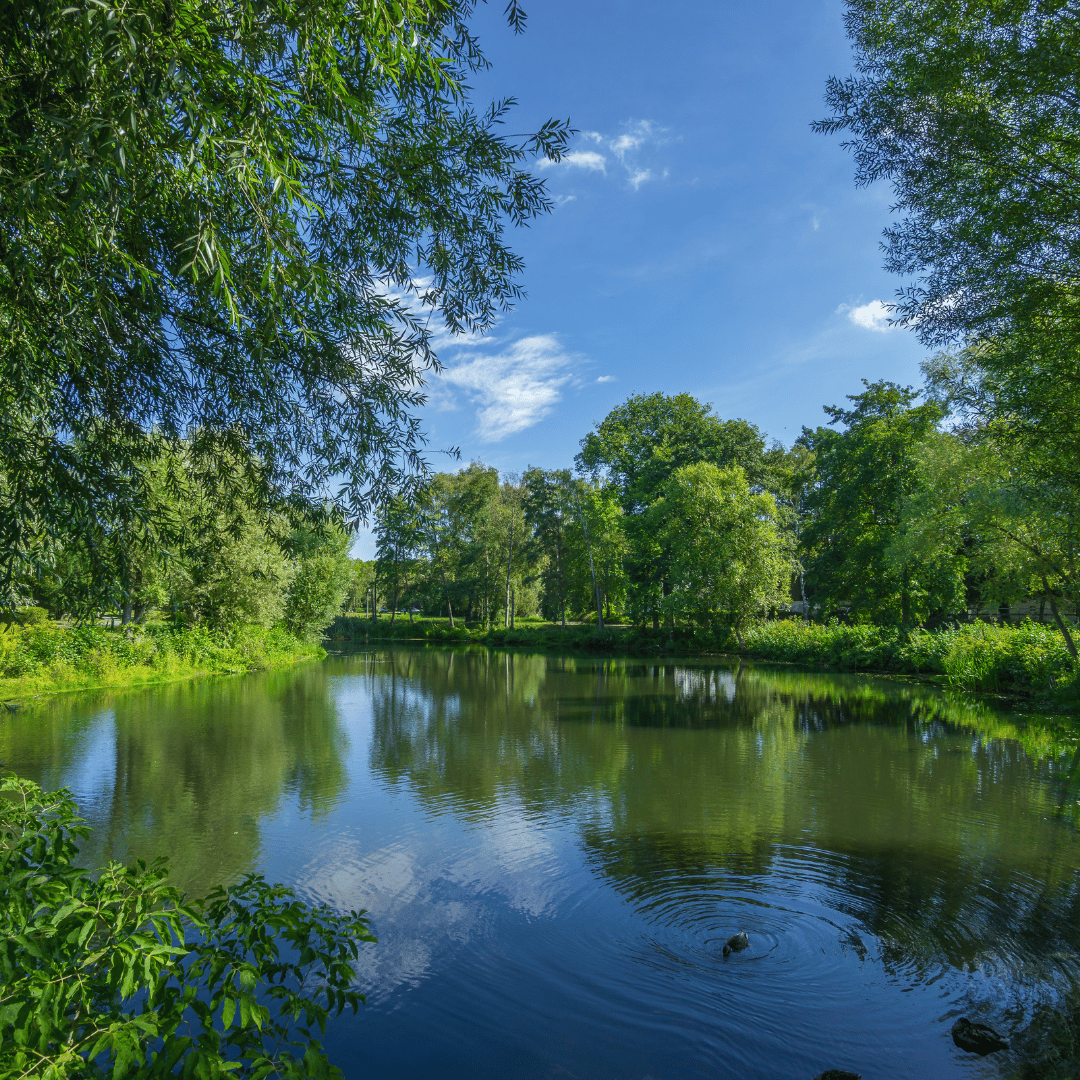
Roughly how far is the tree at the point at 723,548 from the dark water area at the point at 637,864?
14250mm

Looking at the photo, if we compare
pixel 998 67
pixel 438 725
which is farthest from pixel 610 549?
pixel 998 67

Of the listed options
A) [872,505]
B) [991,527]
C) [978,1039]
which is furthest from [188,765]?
[872,505]

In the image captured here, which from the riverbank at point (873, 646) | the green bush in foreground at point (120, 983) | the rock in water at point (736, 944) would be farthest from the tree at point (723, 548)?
the green bush in foreground at point (120, 983)

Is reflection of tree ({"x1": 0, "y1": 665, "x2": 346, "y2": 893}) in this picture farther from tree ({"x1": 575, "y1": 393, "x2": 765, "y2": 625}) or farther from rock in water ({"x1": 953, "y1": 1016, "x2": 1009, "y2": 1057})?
tree ({"x1": 575, "y1": 393, "x2": 765, "y2": 625})

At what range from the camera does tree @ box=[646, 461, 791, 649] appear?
30.6 metres

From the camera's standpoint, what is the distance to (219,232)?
10.2 ft

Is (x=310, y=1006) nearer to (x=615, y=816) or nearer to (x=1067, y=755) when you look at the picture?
(x=615, y=816)

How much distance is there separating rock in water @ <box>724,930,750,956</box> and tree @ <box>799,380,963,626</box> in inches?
1026

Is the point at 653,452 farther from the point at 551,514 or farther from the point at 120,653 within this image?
the point at 120,653

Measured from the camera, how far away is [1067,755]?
41.1 feet

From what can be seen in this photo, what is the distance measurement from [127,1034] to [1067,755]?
15.4 meters

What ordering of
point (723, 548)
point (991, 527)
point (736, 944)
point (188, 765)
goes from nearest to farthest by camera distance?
point (736, 944), point (188, 765), point (991, 527), point (723, 548)

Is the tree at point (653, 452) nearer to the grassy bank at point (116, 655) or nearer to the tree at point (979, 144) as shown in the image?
the grassy bank at point (116, 655)

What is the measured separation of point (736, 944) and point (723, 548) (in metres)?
25.9
